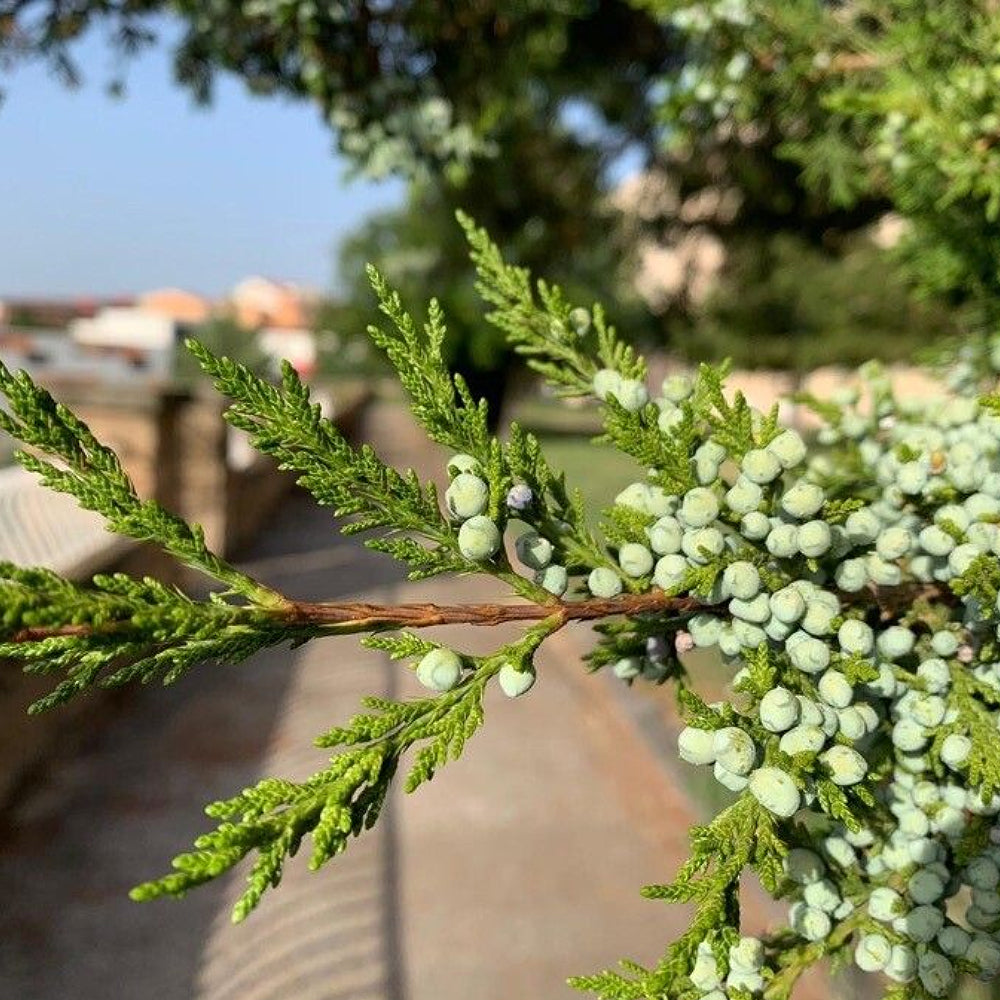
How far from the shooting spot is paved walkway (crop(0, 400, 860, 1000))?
13.0 ft

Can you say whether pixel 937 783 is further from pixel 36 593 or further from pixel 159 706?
pixel 159 706

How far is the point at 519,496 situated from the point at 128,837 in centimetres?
447

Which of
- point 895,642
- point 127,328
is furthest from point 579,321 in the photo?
point 127,328

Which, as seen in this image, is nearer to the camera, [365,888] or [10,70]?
[10,70]

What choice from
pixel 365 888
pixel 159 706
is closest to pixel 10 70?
pixel 365 888

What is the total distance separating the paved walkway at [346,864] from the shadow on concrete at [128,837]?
0.4 inches

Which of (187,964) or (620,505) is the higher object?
(620,505)

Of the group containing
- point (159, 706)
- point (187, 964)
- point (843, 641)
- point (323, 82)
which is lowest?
point (159, 706)

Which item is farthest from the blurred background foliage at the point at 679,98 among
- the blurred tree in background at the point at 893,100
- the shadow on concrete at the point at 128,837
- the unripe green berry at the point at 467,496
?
the shadow on concrete at the point at 128,837

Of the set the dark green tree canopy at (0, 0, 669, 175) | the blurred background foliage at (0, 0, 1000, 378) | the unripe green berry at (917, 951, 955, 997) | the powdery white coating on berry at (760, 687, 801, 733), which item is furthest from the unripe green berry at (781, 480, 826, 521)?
the dark green tree canopy at (0, 0, 669, 175)

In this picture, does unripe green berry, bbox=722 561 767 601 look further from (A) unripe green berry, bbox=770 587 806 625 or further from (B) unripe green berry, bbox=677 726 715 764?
(B) unripe green berry, bbox=677 726 715 764

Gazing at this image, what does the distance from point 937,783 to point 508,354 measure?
23.8 meters

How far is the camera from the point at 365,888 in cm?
457

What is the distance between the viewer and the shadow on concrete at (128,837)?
12.9 feet
